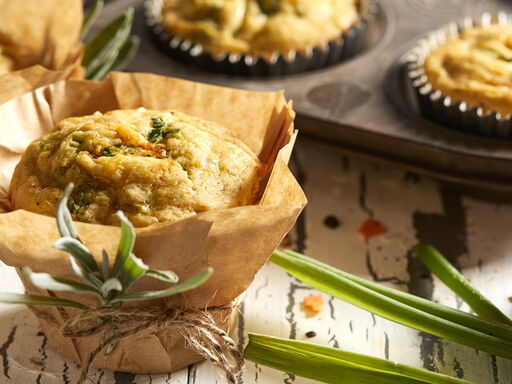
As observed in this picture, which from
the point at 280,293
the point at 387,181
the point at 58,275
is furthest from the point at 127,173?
the point at 387,181

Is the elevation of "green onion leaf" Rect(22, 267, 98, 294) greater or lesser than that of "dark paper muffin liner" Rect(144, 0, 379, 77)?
greater

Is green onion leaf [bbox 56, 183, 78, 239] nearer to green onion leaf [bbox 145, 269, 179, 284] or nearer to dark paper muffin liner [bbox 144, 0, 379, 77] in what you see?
green onion leaf [bbox 145, 269, 179, 284]

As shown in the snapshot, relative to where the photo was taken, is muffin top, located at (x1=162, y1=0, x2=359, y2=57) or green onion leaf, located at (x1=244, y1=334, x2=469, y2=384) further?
muffin top, located at (x1=162, y1=0, x2=359, y2=57)

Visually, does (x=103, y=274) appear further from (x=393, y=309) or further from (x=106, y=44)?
(x=106, y=44)

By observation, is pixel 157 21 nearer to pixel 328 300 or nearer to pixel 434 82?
pixel 434 82

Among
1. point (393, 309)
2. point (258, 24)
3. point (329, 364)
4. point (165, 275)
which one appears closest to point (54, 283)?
point (165, 275)

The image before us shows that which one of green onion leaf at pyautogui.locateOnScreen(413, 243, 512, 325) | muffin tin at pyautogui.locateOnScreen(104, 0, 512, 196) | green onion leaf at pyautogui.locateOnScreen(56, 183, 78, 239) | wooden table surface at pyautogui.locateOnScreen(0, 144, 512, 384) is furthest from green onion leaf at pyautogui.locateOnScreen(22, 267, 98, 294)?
muffin tin at pyautogui.locateOnScreen(104, 0, 512, 196)
